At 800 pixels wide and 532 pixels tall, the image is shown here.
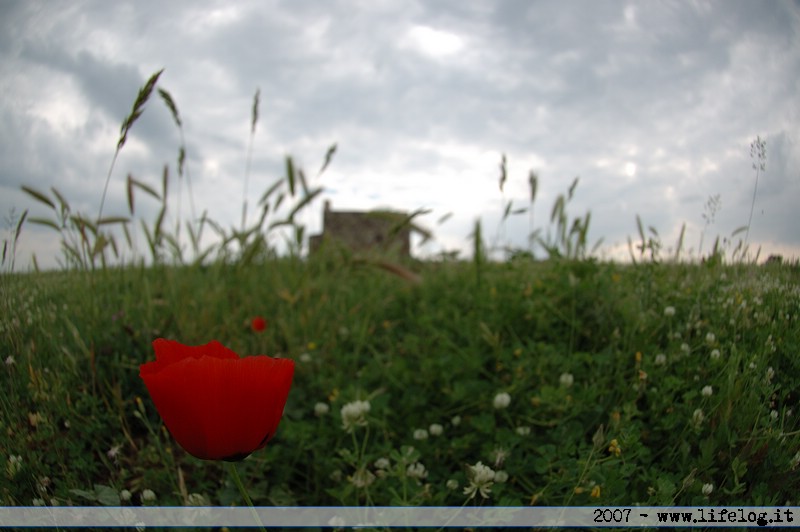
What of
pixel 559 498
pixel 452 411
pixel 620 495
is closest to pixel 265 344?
pixel 452 411

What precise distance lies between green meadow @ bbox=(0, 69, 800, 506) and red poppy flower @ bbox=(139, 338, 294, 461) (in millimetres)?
542

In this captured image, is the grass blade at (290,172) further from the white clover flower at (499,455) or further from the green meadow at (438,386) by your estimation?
the white clover flower at (499,455)

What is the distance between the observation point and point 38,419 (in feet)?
4.71

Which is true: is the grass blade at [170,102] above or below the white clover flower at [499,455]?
above

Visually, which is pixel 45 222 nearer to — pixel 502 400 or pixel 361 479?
pixel 361 479

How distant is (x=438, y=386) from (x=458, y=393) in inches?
10.4

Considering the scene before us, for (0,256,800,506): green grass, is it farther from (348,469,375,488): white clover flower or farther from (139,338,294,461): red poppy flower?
(139,338,294,461): red poppy flower

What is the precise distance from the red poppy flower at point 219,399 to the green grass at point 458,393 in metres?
0.65

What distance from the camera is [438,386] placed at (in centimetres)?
230

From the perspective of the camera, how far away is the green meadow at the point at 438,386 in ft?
4.60

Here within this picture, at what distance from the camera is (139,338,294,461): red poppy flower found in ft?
2.76

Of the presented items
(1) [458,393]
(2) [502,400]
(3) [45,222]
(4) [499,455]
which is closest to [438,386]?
(1) [458,393]

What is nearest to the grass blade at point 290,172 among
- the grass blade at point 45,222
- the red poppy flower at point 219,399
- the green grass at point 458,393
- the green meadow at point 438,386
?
the green meadow at point 438,386

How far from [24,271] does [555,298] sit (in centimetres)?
195
